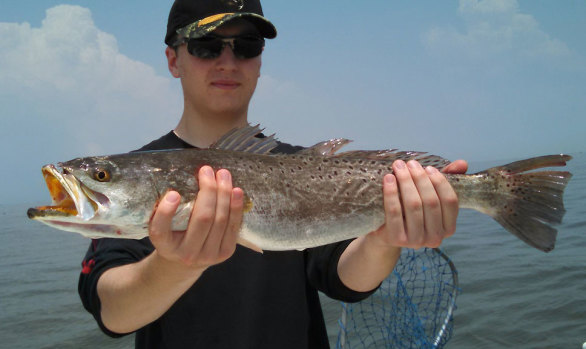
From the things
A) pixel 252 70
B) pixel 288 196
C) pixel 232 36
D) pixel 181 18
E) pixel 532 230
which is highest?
pixel 181 18

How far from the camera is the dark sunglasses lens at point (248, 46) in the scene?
12.4 ft

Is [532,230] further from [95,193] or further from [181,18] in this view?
[181,18]

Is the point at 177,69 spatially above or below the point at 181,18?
below

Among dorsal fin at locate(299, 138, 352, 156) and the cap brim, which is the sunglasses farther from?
dorsal fin at locate(299, 138, 352, 156)

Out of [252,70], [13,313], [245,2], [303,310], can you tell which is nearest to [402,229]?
[303,310]

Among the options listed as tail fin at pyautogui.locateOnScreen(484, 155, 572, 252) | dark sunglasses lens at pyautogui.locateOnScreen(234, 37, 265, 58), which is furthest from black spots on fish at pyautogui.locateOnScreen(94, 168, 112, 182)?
tail fin at pyautogui.locateOnScreen(484, 155, 572, 252)

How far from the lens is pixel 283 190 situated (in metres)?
3.04

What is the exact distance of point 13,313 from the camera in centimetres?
1200

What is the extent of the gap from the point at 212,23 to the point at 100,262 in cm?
228

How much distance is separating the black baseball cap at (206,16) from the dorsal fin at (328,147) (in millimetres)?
1376

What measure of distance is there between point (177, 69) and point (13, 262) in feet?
67.6

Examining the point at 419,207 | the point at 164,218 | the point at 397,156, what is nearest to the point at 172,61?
the point at 164,218

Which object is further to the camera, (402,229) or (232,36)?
(232,36)

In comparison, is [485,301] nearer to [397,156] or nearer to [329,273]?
[329,273]
